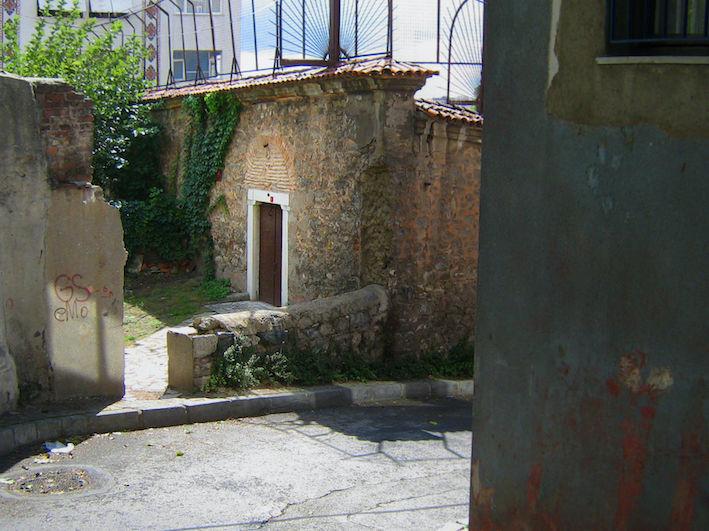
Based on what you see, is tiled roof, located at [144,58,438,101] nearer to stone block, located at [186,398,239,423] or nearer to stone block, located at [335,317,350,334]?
stone block, located at [335,317,350,334]

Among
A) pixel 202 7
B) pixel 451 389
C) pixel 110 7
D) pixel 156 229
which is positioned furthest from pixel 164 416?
pixel 110 7

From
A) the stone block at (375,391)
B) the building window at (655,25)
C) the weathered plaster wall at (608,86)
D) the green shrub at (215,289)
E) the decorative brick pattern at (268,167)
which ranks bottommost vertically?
the stone block at (375,391)

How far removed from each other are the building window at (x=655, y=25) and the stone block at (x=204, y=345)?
21.5 feet

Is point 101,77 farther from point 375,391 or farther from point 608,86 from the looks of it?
point 608,86

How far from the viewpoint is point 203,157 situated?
17469 millimetres

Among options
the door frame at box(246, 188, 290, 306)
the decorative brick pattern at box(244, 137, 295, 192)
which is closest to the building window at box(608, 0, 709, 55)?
the decorative brick pattern at box(244, 137, 295, 192)

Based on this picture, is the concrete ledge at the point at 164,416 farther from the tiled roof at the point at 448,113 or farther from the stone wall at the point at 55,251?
the tiled roof at the point at 448,113

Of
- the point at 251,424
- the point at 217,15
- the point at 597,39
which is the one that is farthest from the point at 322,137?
the point at 217,15

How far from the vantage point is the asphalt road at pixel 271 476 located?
702 centimetres

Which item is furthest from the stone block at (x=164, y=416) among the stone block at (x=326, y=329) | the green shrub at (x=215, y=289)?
the green shrub at (x=215, y=289)

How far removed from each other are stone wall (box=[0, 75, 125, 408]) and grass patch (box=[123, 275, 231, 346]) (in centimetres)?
384

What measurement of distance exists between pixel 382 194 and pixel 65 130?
4647 millimetres

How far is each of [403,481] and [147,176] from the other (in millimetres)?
12985

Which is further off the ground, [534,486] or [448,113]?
[448,113]
